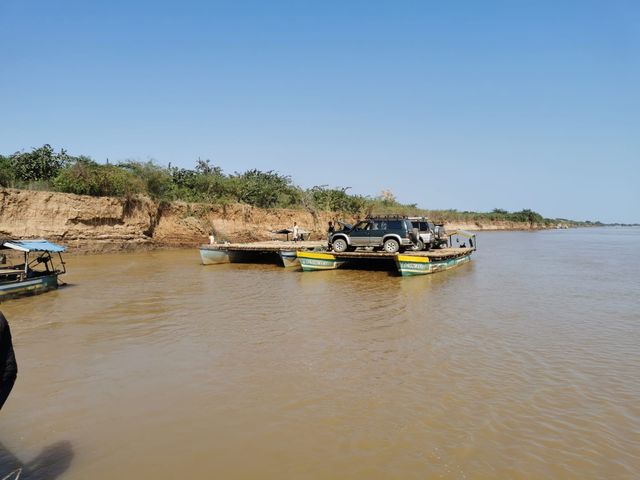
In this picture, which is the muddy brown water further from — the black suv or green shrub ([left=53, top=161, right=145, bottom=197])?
green shrub ([left=53, top=161, right=145, bottom=197])

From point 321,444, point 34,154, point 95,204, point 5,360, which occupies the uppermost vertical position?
point 34,154

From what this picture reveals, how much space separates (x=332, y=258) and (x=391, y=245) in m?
2.70

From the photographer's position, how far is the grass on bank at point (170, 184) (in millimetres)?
29594

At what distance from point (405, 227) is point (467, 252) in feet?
22.3

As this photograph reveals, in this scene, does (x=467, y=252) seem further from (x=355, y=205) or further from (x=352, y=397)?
(x=355, y=205)

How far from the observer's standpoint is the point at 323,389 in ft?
20.8

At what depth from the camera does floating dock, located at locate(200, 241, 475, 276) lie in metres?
18.2

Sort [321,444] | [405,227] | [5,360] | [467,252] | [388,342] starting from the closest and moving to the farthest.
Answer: [5,360]
[321,444]
[388,342]
[405,227]
[467,252]

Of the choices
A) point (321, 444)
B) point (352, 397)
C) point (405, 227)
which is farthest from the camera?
point (405, 227)

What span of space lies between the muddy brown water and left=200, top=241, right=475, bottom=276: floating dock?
5.19 m

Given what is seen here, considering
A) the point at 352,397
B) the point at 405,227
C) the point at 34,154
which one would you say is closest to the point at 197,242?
the point at 34,154

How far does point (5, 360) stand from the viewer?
3549 mm

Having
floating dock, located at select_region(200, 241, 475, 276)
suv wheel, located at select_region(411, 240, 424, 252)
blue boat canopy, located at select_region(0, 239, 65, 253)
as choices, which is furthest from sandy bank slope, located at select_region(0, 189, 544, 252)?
suv wheel, located at select_region(411, 240, 424, 252)

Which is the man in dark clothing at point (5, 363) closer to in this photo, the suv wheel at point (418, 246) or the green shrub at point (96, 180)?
the suv wheel at point (418, 246)
